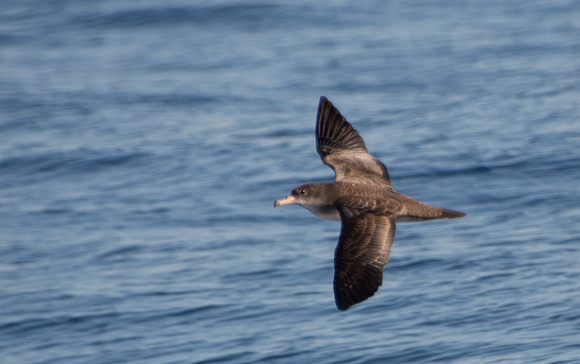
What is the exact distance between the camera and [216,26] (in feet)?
94.6

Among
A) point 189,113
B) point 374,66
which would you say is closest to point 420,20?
point 374,66

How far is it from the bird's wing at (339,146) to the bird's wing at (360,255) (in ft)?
4.11

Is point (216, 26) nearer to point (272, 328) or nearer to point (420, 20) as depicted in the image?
point (420, 20)

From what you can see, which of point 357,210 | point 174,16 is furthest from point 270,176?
point 174,16

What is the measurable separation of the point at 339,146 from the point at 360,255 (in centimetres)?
219

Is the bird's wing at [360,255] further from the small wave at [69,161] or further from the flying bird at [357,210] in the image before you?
the small wave at [69,161]

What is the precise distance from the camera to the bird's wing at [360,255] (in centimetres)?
898

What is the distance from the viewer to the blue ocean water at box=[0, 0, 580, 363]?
13.7m

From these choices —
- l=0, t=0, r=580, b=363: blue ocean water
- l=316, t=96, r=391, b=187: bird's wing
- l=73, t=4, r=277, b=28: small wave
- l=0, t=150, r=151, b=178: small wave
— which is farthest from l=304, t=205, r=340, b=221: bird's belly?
l=73, t=4, r=277, b=28: small wave

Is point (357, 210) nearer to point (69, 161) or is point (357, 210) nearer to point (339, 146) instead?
point (339, 146)

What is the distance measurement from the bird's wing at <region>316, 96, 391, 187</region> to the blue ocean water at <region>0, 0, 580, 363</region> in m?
2.68

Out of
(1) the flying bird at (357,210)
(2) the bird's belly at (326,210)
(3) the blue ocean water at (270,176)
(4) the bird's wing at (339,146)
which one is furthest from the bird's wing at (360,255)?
(3) the blue ocean water at (270,176)

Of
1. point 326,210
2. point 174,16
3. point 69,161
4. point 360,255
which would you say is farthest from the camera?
point 174,16

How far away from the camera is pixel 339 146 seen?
11203 mm
